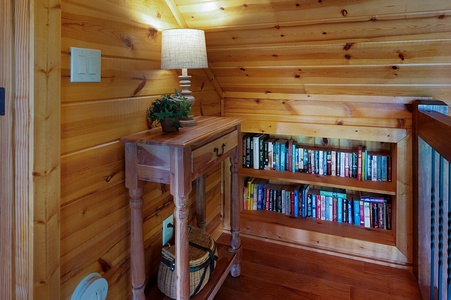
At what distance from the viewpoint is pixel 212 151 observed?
1.51m

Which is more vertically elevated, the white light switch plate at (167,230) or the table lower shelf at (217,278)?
the white light switch plate at (167,230)

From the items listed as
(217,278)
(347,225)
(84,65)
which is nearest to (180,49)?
(84,65)

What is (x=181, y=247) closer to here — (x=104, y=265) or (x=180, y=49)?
(x=104, y=265)

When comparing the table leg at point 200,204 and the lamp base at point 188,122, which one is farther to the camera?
the table leg at point 200,204

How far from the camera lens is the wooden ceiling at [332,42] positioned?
1.54m

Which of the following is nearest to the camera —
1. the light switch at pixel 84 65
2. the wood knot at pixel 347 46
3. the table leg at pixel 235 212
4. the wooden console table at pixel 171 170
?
the light switch at pixel 84 65

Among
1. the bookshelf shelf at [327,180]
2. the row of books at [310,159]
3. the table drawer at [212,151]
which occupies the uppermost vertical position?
the table drawer at [212,151]

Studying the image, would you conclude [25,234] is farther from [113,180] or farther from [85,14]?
[85,14]

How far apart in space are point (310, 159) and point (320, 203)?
1.12 feet

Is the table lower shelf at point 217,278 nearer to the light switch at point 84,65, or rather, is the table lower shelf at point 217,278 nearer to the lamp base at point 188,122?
the lamp base at point 188,122

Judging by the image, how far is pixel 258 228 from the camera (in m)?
2.46

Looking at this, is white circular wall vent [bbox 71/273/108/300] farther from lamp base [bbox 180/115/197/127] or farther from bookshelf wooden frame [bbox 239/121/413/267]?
bookshelf wooden frame [bbox 239/121/413/267]

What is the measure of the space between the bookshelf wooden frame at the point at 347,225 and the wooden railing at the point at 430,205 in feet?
0.30

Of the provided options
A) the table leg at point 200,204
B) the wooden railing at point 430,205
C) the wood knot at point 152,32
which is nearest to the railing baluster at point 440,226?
the wooden railing at point 430,205
